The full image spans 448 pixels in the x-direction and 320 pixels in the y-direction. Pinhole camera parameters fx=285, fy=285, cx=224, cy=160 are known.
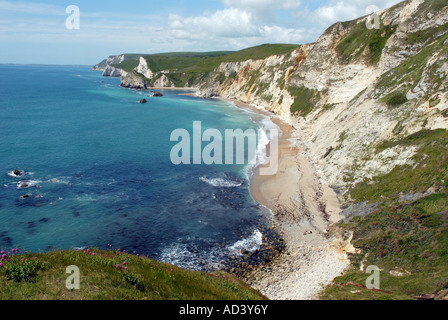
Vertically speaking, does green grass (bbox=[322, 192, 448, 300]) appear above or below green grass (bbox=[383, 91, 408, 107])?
below

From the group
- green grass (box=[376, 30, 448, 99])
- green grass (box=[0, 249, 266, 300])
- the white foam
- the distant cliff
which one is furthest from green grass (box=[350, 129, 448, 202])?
green grass (box=[0, 249, 266, 300])

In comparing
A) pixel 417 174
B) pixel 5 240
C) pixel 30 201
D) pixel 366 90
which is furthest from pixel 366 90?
pixel 5 240

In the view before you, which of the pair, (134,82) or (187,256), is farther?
(134,82)

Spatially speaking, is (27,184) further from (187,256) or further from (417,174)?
(417,174)

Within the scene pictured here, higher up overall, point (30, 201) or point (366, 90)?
point (366, 90)

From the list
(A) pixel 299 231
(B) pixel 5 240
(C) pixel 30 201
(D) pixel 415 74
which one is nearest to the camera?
(B) pixel 5 240

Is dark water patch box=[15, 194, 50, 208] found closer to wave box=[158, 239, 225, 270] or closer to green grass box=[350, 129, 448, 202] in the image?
wave box=[158, 239, 225, 270]
